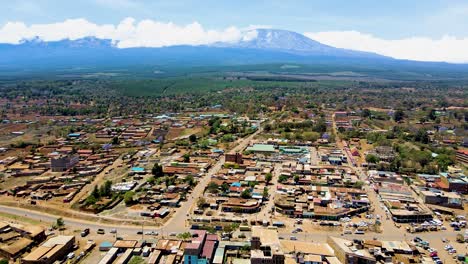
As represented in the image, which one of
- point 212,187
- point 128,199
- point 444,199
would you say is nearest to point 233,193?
point 212,187

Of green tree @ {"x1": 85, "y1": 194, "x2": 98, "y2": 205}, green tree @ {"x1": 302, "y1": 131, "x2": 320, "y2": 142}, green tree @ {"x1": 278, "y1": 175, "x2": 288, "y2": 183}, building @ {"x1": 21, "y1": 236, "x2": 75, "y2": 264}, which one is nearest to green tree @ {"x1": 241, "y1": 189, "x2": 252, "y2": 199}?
green tree @ {"x1": 278, "y1": 175, "x2": 288, "y2": 183}

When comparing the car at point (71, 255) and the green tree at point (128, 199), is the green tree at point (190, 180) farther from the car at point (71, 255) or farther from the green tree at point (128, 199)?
the car at point (71, 255)

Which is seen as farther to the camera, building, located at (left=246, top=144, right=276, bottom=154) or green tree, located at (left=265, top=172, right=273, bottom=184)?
building, located at (left=246, top=144, right=276, bottom=154)

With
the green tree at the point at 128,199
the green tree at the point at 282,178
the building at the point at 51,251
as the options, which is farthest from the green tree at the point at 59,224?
the green tree at the point at 282,178

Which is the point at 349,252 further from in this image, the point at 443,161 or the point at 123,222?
the point at 443,161

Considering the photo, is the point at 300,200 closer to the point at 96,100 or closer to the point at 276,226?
the point at 276,226

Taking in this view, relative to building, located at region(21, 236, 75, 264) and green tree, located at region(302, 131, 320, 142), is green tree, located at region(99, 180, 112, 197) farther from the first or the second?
green tree, located at region(302, 131, 320, 142)
